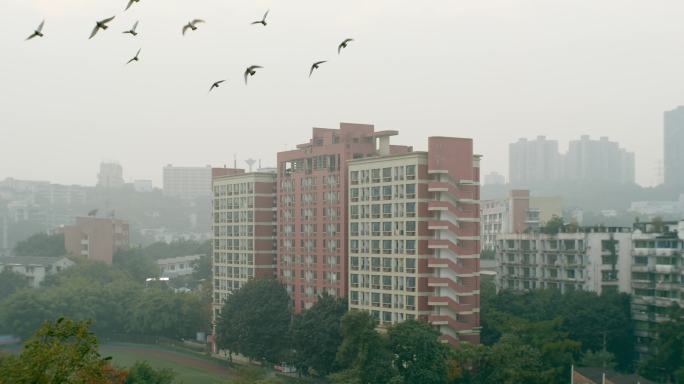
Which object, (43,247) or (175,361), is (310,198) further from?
(43,247)

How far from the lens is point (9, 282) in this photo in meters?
76.8

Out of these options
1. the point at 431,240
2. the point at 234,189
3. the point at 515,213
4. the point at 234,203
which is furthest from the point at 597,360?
the point at 515,213

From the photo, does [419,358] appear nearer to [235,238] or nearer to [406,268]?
[406,268]

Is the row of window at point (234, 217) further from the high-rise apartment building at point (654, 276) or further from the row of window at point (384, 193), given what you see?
the high-rise apartment building at point (654, 276)

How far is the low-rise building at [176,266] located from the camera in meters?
104

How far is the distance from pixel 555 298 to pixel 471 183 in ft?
35.2

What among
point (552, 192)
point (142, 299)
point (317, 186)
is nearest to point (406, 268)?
point (317, 186)

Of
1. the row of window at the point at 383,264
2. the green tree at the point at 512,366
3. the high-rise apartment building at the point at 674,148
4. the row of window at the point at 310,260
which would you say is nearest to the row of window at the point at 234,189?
the row of window at the point at 310,260

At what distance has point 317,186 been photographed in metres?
54.5

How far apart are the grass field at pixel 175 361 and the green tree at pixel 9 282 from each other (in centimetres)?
1714

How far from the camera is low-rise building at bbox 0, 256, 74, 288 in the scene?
263ft

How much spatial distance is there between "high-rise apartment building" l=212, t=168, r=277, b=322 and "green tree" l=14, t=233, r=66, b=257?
3440cm

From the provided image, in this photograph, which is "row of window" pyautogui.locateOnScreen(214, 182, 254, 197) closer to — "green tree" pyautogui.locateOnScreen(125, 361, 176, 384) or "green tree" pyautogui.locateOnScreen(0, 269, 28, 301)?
"green tree" pyautogui.locateOnScreen(0, 269, 28, 301)

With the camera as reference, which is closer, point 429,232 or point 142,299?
point 429,232
